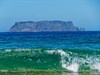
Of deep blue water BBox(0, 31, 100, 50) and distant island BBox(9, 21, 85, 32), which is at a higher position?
deep blue water BBox(0, 31, 100, 50)

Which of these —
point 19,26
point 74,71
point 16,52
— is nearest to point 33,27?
point 19,26

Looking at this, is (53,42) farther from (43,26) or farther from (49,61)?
(43,26)

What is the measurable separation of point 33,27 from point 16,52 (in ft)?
510

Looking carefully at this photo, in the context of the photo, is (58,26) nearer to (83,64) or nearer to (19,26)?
(19,26)

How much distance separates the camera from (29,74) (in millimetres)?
18609

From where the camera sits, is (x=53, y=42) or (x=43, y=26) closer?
(x=53, y=42)

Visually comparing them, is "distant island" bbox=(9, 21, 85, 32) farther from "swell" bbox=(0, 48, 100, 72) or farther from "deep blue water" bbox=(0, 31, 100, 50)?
"swell" bbox=(0, 48, 100, 72)

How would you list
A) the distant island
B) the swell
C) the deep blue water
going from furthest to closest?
the distant island
the deep blue water
the swell

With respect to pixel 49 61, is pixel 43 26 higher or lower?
lower

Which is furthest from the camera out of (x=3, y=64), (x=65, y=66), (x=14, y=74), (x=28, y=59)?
(x=28, y=59)

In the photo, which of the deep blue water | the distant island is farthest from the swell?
the distant island

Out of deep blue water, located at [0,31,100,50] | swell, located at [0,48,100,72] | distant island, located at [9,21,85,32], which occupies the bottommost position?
distant island, located at [9,21,85,32]

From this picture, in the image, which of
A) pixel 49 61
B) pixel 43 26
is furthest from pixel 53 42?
pixel 43 26

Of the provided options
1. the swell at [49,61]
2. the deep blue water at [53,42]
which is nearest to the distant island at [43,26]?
the deep blue water at [53,42]
